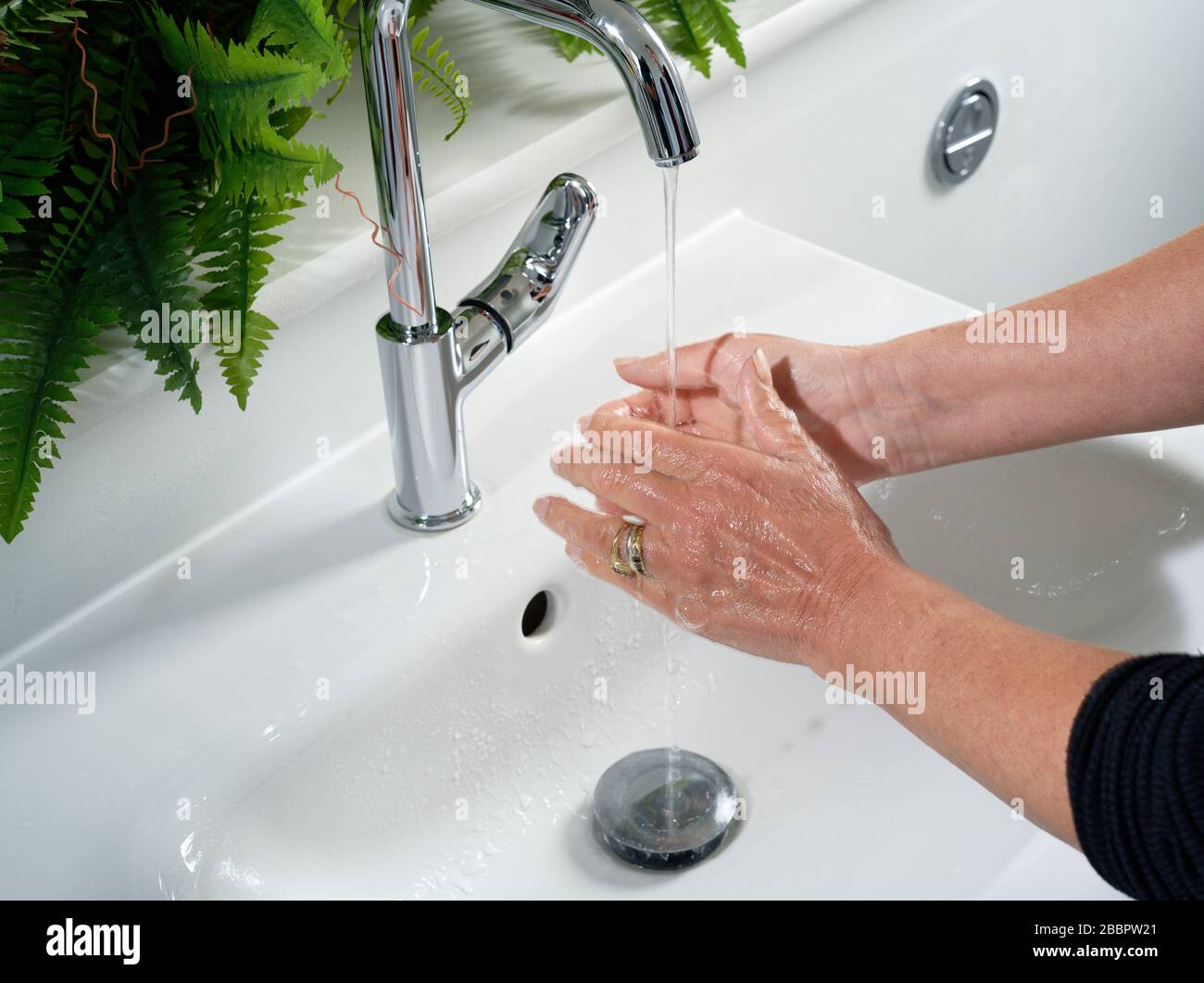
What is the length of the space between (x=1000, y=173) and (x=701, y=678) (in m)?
0.79

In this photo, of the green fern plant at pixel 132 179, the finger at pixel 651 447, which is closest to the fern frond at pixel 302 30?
the green fern plant at pixel 132 179

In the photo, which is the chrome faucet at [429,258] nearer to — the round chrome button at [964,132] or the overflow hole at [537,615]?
the overflow hole at [537,615]

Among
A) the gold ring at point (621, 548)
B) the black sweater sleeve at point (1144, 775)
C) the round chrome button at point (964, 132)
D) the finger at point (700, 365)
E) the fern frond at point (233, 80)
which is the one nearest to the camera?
the black sweater sleeve at point (1144, 775)

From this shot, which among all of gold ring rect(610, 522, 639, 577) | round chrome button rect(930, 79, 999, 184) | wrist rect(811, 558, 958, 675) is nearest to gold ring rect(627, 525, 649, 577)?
gold ring rect(610, 522, 639, 577)

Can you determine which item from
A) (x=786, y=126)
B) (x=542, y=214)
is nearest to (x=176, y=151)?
(x=542, y=214)

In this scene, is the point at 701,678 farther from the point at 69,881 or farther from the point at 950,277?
the point at 950,277

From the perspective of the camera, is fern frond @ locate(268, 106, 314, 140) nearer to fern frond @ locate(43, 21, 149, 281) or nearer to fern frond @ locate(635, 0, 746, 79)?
fern frond @ locate(43, 21, 149, 281)

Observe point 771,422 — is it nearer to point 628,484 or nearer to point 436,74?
point 628,484

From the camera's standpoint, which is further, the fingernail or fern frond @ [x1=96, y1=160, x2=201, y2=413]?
the fingernail

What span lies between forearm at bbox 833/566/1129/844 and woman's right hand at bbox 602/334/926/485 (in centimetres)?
18

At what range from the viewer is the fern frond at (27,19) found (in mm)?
543

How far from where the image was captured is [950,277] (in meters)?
1.33

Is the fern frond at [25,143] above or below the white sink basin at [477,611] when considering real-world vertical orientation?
above

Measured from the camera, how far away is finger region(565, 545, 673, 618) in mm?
660
